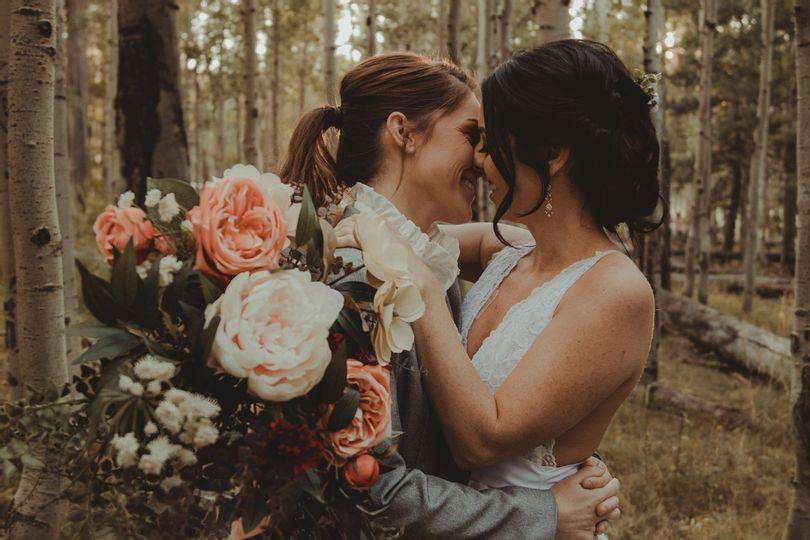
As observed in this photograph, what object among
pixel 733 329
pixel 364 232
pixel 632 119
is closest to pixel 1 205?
pixel 364 232

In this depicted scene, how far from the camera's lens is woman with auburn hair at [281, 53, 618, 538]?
2.06m

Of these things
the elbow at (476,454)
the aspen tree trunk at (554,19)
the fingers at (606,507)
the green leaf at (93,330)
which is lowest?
the fingers at (606,507)

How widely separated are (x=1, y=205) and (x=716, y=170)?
23.0 m

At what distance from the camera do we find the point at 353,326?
4.56 feet

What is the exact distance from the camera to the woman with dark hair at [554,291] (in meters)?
1.88

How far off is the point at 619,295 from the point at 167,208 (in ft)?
4.04

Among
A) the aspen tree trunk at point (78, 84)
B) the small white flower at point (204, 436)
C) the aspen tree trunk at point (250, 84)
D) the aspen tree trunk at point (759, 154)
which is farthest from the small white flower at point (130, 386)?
the aspen tree trunk at point (759, 154)

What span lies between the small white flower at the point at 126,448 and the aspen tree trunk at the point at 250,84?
6.74m

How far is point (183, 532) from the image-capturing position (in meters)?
1.17

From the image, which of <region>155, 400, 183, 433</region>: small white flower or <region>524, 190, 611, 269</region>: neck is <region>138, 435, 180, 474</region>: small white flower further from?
<region>524, 190, 611, 269</region>: neck

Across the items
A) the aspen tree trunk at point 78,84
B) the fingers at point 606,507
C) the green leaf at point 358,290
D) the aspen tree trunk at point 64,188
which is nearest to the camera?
the green leaf at point 358,290

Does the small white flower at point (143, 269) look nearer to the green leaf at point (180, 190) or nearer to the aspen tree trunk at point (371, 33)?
the green leaf at point (180, 190)

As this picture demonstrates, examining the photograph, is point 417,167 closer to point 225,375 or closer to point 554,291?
point 554,291

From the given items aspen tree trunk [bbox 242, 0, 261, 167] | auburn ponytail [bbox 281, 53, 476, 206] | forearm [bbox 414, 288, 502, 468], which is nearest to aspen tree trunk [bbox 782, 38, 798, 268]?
aspen tree trunk [bbox 242, 0, 261, 167]
